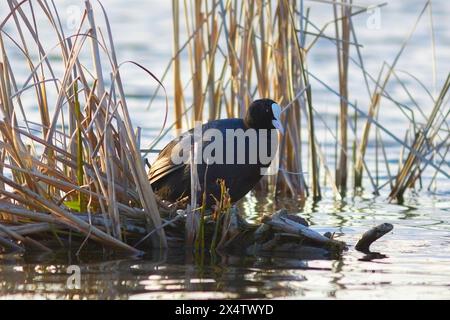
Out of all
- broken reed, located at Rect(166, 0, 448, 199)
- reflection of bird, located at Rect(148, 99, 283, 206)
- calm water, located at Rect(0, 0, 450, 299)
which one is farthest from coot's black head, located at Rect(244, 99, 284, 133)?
calm water, located at Rect(0, 0, 450, 299)

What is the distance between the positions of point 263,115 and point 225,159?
0.38 meters

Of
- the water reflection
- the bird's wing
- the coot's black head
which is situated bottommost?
the water reflection

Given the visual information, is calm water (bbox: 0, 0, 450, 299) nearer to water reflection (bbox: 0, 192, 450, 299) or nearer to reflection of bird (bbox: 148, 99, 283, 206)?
water reflection (bbox: 0, 192, 450, 299)

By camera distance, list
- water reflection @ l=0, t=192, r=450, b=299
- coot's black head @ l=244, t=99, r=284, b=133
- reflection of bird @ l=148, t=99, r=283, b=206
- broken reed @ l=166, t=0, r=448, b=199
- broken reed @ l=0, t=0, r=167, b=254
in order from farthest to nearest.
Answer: broken reed @ l=166, t=0, r=448, b=199 → coot's black head @ l=244, t=99, r=284, b=133 → reflection of bird @ l=148, t=99, r=283, b=206 → broken reed @ l=0, t=0, r=167, b=254 → water reflection @ l=0, t=192, r=450, b=299

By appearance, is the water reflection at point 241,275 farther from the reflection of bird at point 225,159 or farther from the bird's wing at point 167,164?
the bird's wing at point 167,164

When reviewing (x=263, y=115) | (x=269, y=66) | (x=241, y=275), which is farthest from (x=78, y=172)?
(x=269, y=66)

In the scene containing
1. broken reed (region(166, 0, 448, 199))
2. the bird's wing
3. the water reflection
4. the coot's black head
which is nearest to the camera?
the water reflection

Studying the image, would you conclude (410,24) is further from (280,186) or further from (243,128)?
(243,128)

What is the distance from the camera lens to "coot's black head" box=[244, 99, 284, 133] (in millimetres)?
5594

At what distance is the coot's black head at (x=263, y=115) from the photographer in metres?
5.59

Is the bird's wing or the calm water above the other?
the bird's wing

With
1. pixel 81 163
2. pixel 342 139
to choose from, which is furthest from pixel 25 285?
pixel 342 139

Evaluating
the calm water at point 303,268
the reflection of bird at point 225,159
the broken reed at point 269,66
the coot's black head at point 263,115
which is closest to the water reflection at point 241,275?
the calm water at point 303,268

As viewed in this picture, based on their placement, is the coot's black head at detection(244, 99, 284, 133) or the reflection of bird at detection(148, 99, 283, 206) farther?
the coot's black head at detection(244, 99, 284, 133)
